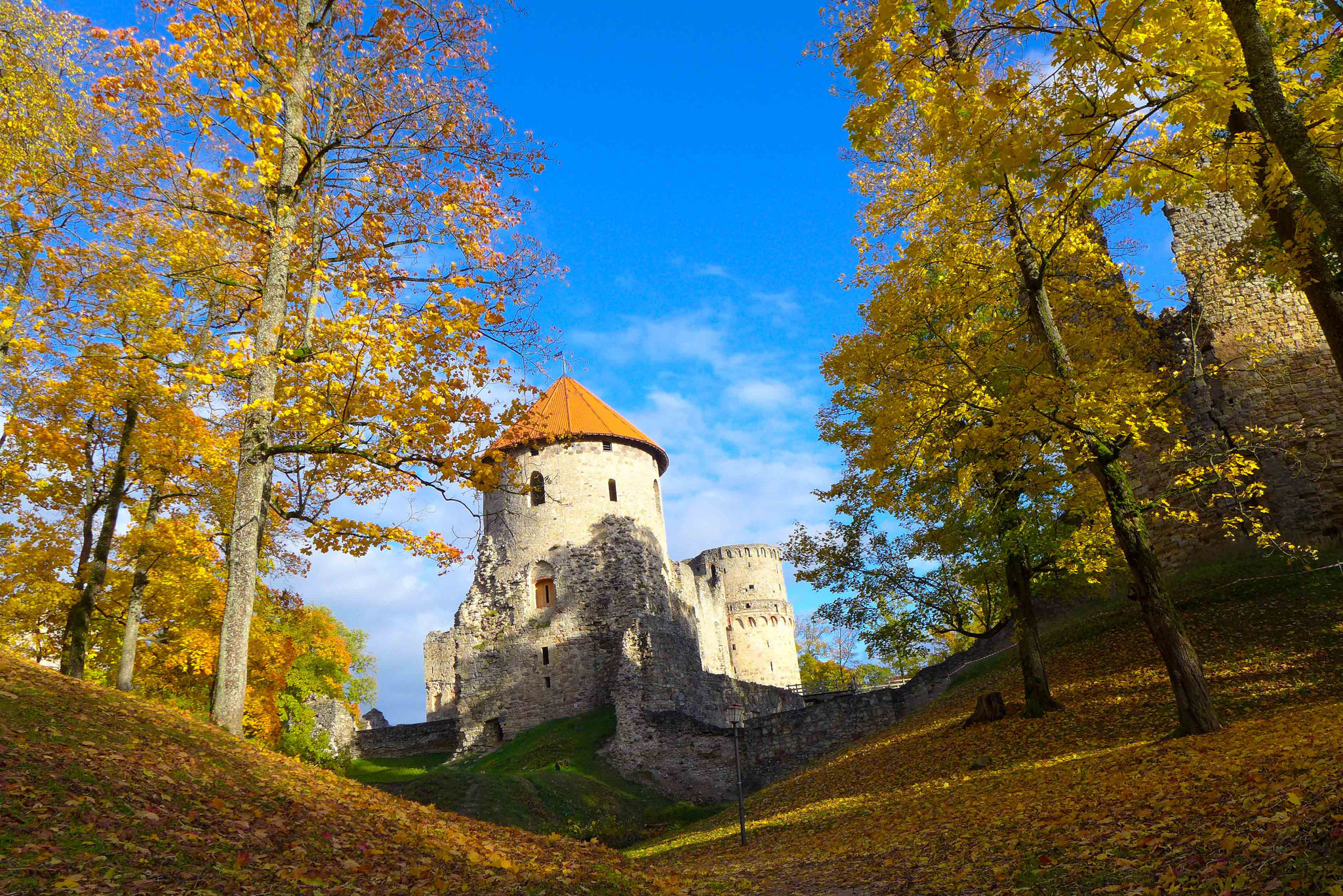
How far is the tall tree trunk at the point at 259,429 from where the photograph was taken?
9047 mm

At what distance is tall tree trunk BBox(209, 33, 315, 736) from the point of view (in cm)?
905

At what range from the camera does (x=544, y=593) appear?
29016 millimetres

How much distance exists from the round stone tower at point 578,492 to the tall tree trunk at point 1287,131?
952 inches

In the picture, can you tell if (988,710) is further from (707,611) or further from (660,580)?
(707,611)

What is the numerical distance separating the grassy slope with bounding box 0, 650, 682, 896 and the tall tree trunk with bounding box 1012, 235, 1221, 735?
669 centimetres

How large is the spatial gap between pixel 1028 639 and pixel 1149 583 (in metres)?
4.55

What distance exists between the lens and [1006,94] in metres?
5.43

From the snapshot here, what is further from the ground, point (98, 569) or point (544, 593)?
point (544, 593)

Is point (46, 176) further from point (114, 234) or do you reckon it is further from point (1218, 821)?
point (1218, 821)

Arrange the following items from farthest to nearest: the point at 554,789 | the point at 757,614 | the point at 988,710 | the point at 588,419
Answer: the point at 757,614 < the point at 588,419 < the point at 554,789 < the point at 988,710

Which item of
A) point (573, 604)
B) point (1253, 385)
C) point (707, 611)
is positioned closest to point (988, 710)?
point (1253, 385)

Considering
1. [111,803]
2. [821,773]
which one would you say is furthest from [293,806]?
[821,773]

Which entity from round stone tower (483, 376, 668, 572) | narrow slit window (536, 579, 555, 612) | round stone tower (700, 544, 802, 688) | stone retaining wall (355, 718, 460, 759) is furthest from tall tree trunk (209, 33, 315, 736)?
round stone tower (700, 544, 802, 688)

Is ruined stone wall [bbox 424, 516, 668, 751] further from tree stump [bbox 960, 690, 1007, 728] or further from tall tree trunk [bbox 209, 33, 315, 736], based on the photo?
tall tree trunk [bbox 209, 33, 315, 736]
